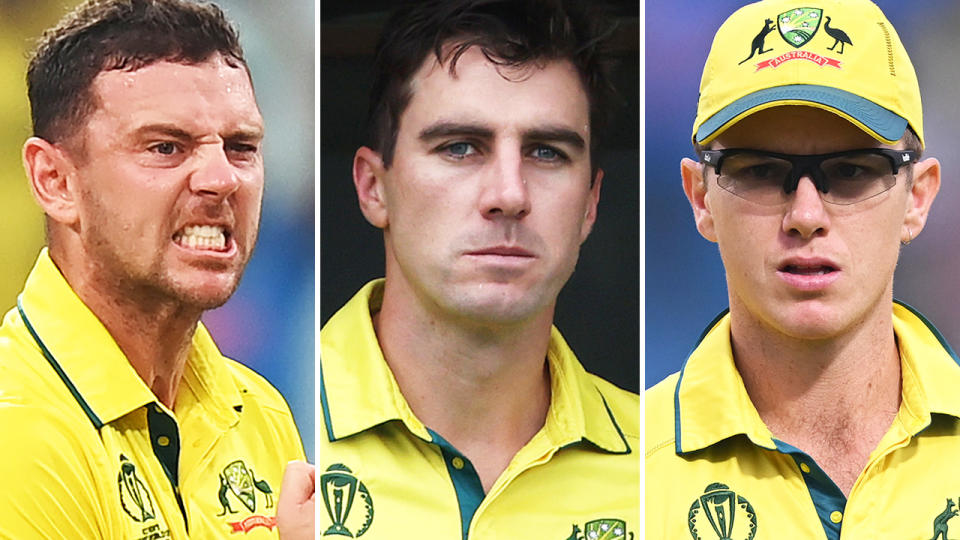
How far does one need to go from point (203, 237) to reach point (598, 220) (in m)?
0.93

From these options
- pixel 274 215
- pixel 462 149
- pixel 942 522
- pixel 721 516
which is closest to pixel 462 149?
pixel 462 149

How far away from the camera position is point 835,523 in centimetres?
294

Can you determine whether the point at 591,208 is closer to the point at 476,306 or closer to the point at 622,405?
the point at 476,306

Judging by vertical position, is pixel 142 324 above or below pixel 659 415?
above

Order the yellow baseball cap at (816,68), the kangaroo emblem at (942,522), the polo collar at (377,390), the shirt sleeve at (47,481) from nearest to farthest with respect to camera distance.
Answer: the shirt sleeve at (47,481) → the yellow baseball cap at (816,68) → the kangaroo emblem at (942,522) → the polo collar at (377,390)

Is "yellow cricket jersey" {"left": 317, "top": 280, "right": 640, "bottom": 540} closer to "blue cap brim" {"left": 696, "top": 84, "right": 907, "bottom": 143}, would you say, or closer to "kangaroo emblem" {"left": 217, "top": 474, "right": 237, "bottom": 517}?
"kangaroo emblem" {"left": 217, "top": 474, "right": 237, "bottom": 517}

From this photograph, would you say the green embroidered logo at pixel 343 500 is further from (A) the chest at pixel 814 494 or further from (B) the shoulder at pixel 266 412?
(A) the chest at pixel 814 494

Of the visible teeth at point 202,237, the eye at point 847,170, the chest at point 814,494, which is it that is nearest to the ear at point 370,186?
the visible teeth at point 202,237

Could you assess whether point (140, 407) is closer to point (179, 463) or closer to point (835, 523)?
point (179, 463)

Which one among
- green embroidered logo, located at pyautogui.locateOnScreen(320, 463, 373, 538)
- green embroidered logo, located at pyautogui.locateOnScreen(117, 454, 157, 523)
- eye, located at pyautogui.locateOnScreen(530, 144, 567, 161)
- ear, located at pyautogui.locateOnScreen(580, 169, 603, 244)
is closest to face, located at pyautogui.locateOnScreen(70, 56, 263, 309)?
green embroidered logo, located at pyautogui.locateOnScreen(117, 454, 157, 523)

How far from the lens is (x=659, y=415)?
10.1ft

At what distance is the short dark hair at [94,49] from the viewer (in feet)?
9.39

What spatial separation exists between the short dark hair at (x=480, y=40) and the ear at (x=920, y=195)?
0.75 m

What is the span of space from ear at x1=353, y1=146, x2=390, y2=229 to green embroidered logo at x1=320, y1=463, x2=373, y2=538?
60cm
